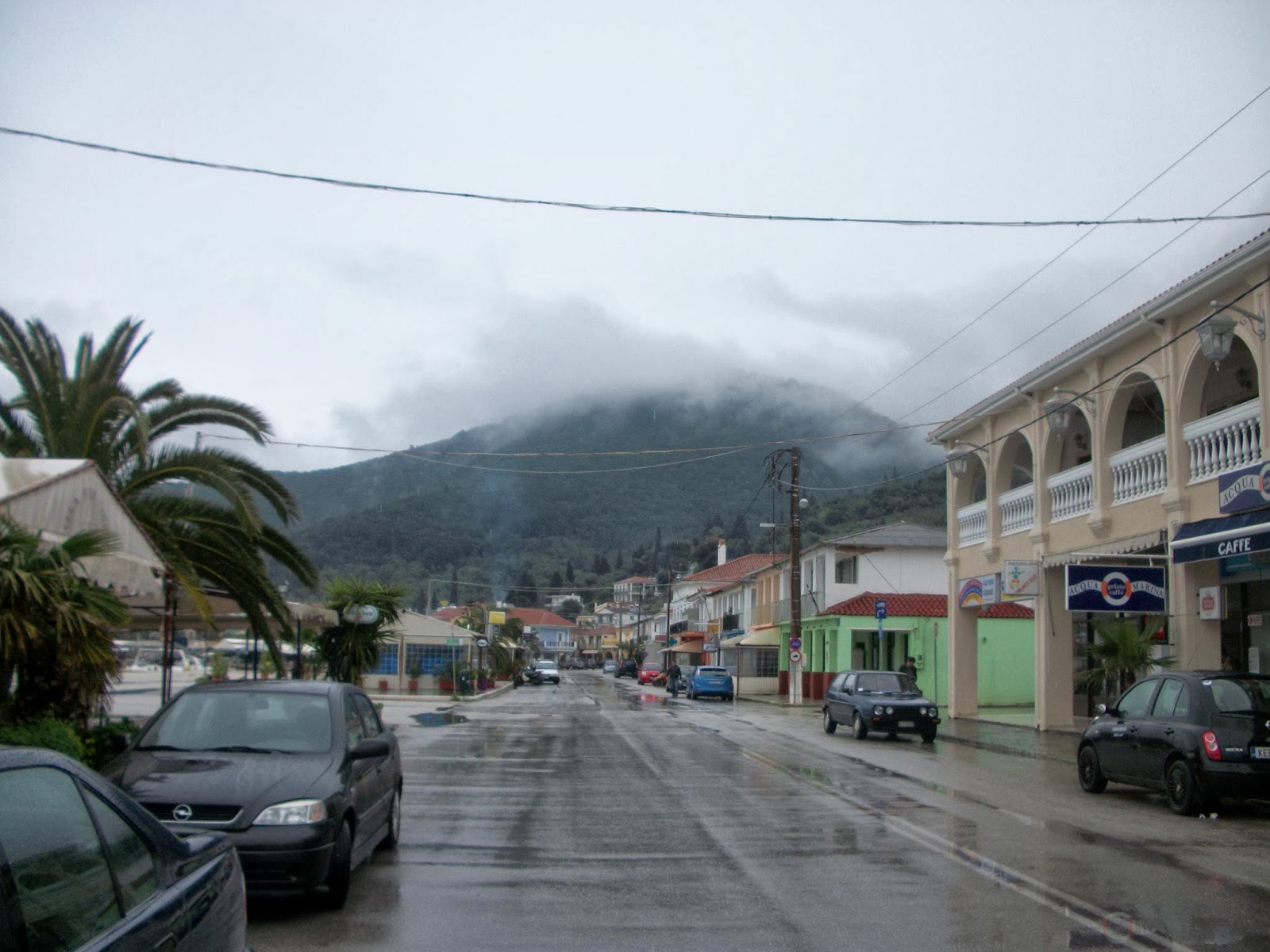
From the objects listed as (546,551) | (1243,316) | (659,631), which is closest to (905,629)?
(1243,316)

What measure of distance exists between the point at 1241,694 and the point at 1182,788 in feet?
4.08

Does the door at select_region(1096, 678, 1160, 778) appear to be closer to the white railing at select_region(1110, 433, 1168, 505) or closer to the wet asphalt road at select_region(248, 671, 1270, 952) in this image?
the wet asphalt road at select_region(248, 671, 1270, 952)

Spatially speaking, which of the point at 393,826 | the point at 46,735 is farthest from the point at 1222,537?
the point at 46,735

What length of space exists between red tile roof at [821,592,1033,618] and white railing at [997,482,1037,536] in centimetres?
1200

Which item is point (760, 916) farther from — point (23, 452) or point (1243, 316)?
point (1243, 316)

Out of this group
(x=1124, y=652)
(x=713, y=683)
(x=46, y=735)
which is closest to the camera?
(x=46, y=735)

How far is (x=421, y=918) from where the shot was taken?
760 cm

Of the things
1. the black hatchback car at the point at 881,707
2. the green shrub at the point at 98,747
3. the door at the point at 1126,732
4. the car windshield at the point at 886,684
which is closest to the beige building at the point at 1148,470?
the car windshield at the point at 886,684

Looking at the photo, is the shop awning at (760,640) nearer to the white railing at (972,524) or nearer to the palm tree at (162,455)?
the white railing at (972,524)

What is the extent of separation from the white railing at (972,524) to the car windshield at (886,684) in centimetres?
558

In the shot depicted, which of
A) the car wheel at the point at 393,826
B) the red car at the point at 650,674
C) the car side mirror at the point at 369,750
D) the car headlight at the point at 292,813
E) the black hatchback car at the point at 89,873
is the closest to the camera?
the black hatchback car at the point at 89,873

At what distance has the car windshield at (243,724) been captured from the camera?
8586mm

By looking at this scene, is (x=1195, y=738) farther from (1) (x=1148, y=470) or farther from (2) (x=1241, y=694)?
(1) (x=1148, y=470)

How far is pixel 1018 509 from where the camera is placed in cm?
2877
